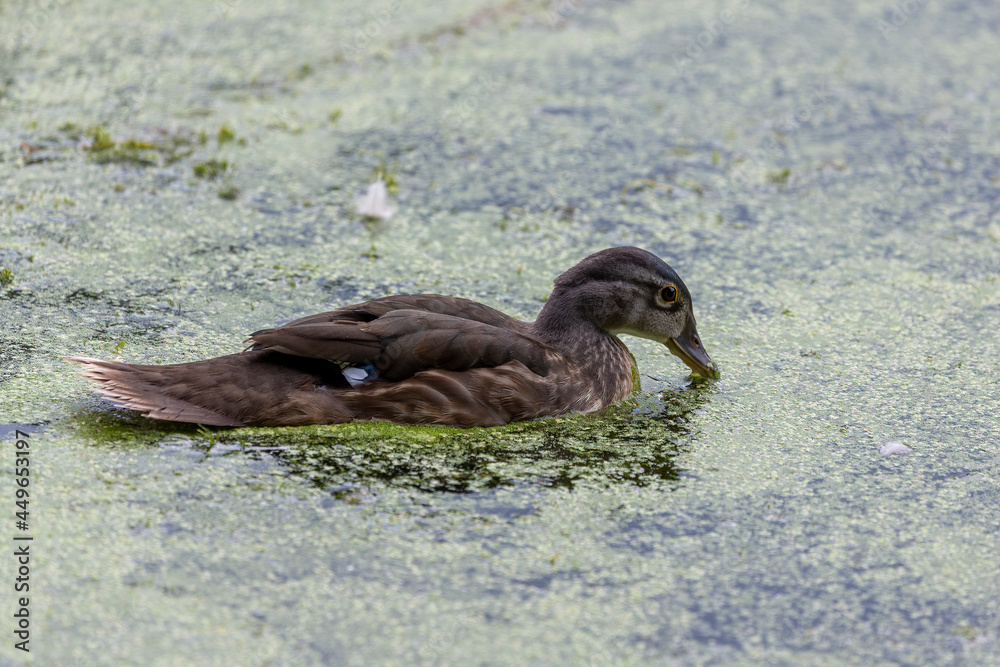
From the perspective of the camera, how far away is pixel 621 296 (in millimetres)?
5121

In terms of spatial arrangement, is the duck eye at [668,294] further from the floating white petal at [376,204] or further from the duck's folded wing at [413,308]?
the floating white petal at [376,204]

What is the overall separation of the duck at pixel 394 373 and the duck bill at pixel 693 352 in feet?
1.13

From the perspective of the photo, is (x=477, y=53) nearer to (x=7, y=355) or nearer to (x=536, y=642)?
(x=7, y=355)

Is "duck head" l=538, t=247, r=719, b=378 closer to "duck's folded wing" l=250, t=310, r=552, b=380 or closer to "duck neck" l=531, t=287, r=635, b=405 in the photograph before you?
"duck neck" l=531, t=287, r=635, b=405

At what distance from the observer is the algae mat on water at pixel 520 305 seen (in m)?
3.57

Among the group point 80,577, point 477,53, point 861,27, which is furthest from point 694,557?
Result: point 861,27

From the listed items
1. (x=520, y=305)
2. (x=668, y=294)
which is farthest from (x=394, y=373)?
(x=520, y=305)

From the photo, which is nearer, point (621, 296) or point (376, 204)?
point (621, 296)

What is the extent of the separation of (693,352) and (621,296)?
1.48ft

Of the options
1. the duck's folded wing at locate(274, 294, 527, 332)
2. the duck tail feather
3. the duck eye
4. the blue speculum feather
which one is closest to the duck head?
the duck eye

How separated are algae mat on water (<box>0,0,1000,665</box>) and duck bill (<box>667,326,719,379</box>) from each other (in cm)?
13

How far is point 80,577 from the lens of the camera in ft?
11.6

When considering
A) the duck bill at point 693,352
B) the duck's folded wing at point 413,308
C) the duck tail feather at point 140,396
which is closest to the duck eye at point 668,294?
the duck bill at point 693,352

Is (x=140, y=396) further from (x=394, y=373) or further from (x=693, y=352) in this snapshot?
(x=693, y=352)
